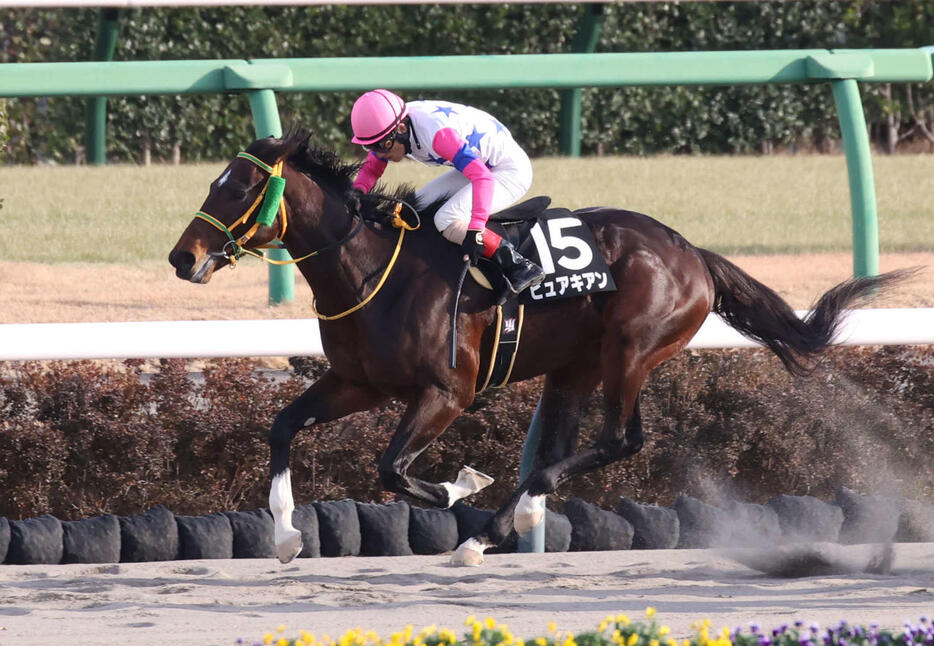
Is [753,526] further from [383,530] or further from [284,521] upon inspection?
[284,521]

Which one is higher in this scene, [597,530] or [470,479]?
[470,479]

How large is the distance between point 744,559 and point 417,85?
2.32 m

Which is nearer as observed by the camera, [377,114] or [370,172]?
[377,114]

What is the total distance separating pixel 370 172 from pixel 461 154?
1.31 ft

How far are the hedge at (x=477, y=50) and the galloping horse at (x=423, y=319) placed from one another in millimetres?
5237

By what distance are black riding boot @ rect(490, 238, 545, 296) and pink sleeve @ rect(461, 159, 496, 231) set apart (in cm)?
11

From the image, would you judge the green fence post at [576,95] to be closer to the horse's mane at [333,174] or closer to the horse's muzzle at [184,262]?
the horse's mane at [333,174]

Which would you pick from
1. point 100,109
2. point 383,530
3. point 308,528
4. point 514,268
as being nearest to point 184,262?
point 514,268

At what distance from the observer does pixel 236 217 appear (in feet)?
14.1

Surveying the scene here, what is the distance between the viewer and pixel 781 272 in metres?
7.36

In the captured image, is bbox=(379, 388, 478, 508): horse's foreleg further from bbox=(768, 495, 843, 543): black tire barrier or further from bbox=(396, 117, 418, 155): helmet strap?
bbox=(768, 495, 843, 543): black tire barrier

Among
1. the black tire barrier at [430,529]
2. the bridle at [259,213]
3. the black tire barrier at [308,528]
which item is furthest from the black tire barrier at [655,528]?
the bridle at [259,213]

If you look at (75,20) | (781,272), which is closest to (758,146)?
(781,272)

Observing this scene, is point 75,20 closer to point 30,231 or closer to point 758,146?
point 30,231
